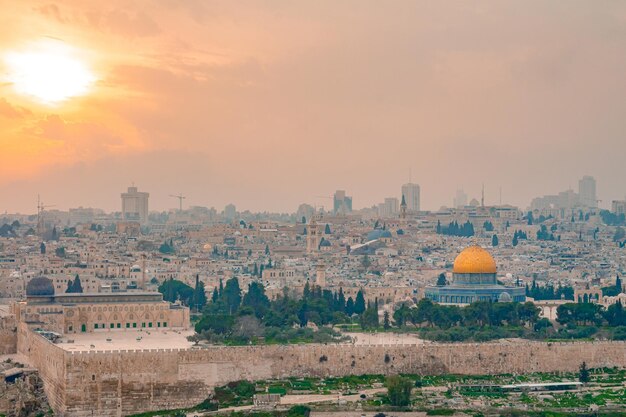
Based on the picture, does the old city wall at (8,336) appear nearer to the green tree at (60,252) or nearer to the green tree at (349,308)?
the green tree at (349,308)

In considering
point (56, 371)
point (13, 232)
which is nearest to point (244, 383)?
point (56, 371)

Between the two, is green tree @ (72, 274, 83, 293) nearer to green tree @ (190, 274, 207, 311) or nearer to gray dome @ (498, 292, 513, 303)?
green tree @ (190, 274, 207, 311)

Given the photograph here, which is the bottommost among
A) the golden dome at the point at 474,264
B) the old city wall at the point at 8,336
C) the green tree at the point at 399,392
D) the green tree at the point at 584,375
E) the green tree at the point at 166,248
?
→ the green tree at the point at 399,392

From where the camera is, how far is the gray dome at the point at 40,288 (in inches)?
2248

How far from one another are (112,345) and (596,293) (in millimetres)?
33456

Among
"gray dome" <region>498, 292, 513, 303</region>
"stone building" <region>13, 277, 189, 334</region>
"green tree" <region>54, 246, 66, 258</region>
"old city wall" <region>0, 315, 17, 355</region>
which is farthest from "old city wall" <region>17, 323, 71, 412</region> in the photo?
"green tree" <region>54, 246, 66, 258</region>

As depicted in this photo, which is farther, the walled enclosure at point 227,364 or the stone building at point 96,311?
the stone building at point 96,311

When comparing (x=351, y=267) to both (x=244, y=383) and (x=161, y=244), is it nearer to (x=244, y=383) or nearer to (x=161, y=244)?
(x=161, y=244)

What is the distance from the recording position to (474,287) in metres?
67.8

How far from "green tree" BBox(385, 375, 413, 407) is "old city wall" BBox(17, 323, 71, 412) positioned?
28.6 feet

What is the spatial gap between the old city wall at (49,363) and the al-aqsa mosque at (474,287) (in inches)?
897

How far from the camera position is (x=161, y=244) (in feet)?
385

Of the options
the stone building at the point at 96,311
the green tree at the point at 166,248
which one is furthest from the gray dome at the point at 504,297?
the green tree at the point at 166,248

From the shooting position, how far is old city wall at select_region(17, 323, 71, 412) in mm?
42375
